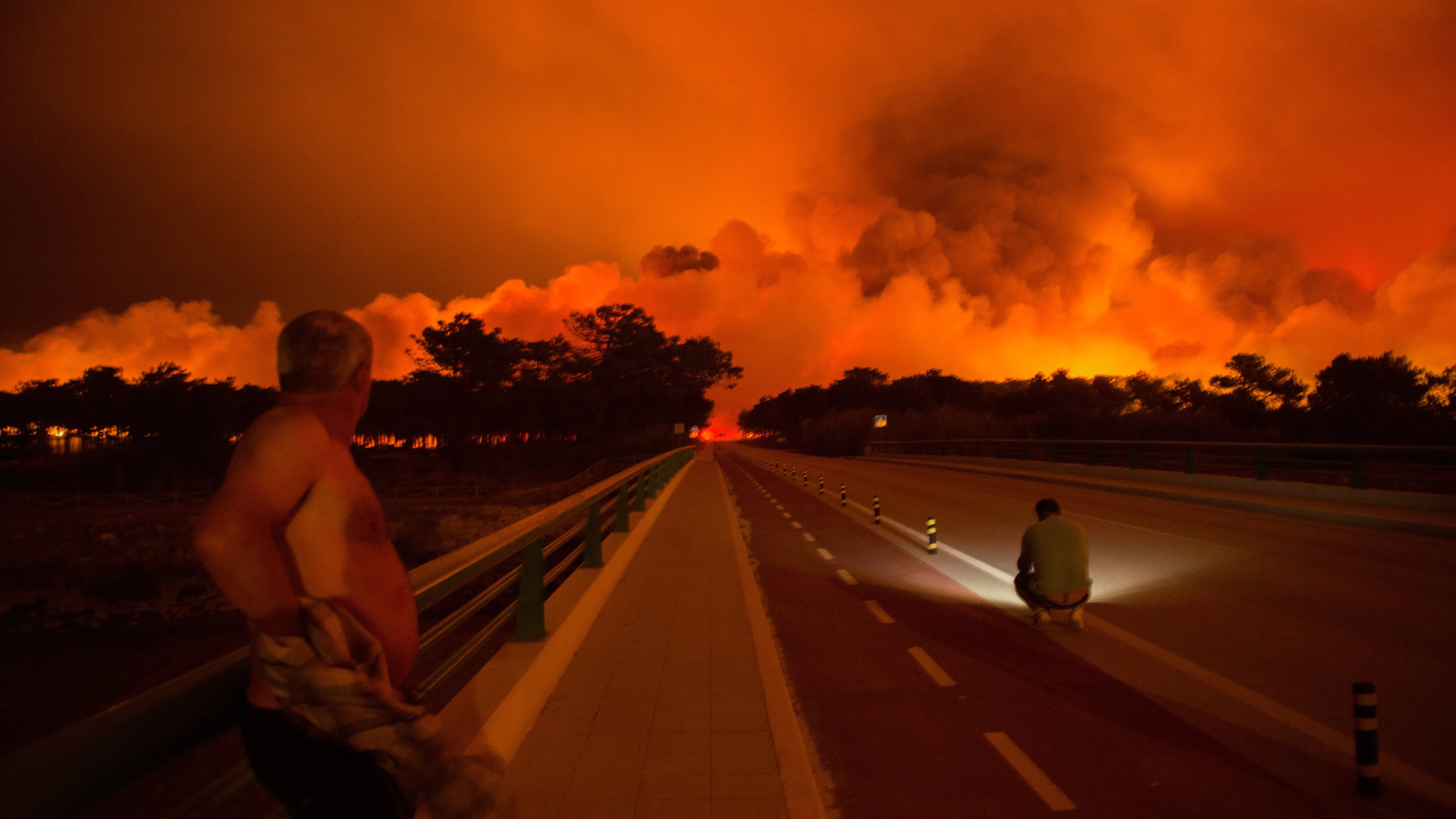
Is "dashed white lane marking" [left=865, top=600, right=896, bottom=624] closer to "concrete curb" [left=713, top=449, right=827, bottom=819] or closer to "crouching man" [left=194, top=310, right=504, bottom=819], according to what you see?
"concrete curb" [left=713, top=449, right=827, bottom=819]

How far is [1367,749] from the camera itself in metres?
4.23

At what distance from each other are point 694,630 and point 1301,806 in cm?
485

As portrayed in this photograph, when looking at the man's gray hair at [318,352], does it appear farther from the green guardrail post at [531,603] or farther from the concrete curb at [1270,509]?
the concrete curb at [1270,509]

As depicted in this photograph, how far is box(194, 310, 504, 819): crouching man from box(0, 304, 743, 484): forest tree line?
65.6m

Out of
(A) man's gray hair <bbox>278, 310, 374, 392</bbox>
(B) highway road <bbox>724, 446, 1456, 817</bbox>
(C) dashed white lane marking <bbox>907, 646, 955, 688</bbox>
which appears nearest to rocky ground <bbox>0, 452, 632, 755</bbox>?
(B) highway road <bbox>724, 446, 1456, 817</bbox>

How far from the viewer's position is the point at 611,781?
4418 millimetres

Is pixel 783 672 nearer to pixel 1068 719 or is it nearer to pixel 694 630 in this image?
pixel 694 630

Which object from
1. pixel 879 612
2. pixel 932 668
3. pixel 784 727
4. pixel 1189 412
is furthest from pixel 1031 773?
pixel 1189 412

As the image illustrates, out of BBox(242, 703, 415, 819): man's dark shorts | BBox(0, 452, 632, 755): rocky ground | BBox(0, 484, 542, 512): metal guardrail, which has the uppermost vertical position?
BBox(242, 703, 415, 819): man's dark shorts

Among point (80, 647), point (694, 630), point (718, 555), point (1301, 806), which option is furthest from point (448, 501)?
point (1301, 806)

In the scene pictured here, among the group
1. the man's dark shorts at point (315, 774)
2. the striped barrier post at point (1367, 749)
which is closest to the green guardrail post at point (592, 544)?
the striped barrier post at point (1367, 749)

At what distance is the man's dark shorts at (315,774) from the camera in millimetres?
1834

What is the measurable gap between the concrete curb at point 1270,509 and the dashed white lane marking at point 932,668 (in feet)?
38.0

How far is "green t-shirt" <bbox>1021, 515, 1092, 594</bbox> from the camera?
796cm
